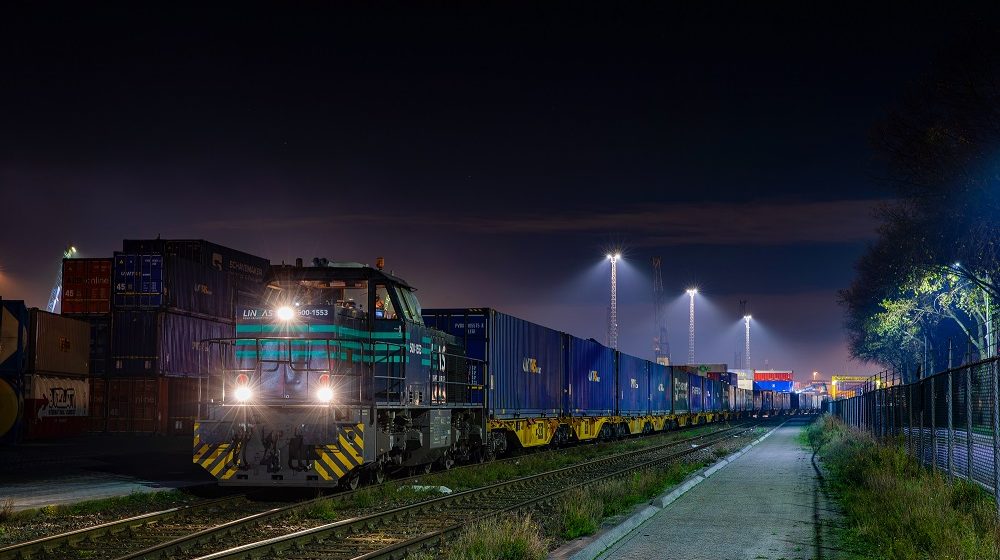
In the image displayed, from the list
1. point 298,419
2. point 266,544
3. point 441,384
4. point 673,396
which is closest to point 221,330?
point 673,396

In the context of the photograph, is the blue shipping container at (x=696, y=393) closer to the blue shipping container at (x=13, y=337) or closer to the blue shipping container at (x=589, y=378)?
the blue shipping container at (x=589, y=378)

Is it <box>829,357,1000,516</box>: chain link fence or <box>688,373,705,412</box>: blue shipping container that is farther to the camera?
<box>688,373,705,412</box>: blue shipping container

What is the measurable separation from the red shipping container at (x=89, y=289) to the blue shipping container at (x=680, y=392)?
28.6 m

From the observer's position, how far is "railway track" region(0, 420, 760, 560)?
10875mm

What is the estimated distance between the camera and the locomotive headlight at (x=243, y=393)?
1573 cm

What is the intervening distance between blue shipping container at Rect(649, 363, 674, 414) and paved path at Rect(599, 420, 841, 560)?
24140 millimetres

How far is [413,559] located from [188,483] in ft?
33.9

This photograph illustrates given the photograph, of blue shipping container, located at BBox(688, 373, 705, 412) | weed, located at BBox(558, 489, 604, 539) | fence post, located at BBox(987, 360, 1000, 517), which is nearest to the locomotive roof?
weed, located at BBox(558, 489, 604, 539)

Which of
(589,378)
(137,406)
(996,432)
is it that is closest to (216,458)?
(996,432)

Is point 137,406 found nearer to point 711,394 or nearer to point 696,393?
point 696,393

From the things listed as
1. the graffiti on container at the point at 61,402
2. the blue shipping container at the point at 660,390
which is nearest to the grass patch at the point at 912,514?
the blue shipping container at the point at 660,390

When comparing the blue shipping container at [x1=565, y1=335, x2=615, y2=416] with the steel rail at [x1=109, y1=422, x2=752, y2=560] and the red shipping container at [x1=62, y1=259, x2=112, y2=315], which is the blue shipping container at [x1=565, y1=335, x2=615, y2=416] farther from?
the red shipping container at [x1=62, y1=259, x2=112, y2=315]

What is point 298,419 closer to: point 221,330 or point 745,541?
point 745,541

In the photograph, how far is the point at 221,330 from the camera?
44156mm
